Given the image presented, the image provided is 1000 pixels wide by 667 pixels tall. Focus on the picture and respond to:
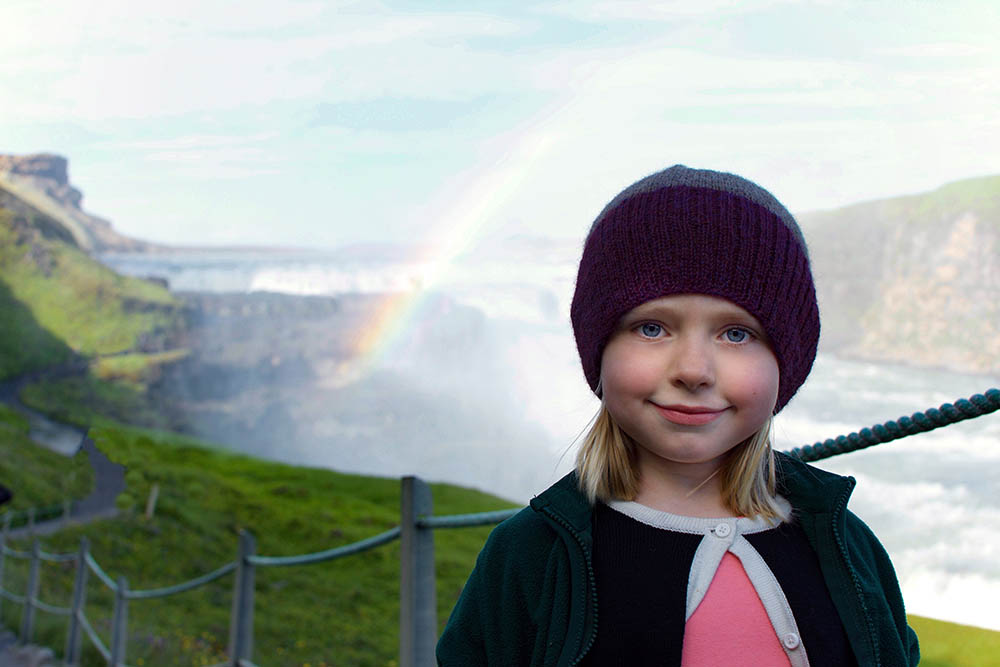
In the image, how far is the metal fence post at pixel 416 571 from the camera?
7.35ft

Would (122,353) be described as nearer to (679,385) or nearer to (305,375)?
(305,375)

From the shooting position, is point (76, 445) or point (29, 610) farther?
point (76, 445)

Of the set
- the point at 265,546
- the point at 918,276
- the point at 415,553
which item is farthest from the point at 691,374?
the point at 918,276

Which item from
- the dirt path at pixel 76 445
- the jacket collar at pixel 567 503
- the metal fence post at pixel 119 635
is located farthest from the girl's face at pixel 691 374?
the dirt path at pixel 76 445

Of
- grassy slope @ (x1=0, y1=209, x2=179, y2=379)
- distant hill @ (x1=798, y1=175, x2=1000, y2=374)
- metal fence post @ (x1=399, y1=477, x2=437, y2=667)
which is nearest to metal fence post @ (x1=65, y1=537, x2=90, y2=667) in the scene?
metal fence post @ (x1=399, y1=477, x2=437, y2=667)

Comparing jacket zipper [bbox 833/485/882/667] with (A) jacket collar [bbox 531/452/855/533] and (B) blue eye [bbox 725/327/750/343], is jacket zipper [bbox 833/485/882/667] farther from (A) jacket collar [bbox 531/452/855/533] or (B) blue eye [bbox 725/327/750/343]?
(B) blue eye [bbox 725/327/750/343]

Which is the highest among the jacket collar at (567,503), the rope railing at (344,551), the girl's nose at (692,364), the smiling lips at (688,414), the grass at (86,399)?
the grass at (86,399)

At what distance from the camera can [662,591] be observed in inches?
43.1

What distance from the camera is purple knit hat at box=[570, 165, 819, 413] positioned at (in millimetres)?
1085

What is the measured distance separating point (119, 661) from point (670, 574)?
4.48 m

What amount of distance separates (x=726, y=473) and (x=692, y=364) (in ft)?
0.62

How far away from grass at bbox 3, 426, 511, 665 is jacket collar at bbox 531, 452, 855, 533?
1129 centimetres

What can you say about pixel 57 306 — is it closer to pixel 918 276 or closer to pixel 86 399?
pixel 86 399

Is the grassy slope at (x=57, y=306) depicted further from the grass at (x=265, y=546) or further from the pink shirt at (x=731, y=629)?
the pink shirt at (x=731, y=629)
